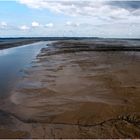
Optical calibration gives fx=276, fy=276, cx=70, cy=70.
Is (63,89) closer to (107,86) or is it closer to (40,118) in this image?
(107,86)

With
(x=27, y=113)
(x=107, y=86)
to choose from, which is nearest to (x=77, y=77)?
(x=107, y=86)

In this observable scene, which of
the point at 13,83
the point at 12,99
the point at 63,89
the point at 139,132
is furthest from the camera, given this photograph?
the point at 13,83

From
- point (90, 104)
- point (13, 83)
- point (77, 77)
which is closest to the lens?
point (90, 104)

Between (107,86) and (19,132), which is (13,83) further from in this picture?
(19,132)

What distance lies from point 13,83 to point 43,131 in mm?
6790

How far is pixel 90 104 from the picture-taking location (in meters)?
9.10

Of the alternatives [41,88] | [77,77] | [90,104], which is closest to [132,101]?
Answer: [90,104]

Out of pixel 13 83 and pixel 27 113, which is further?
pixel 13 83

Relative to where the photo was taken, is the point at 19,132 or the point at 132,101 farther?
the point at 132,101

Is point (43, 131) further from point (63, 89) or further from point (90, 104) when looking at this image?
point (63, 89)

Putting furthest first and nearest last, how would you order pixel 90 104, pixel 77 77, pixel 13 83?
pixel 77 77 → pixel 13 83 → pixel 90 104

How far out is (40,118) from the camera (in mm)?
7910

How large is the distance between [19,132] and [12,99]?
3345 millimetres

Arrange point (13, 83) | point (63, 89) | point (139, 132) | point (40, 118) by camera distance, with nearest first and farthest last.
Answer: point (139, 132) → point (40, 118) → point (63, 89) → point (13, 83)
